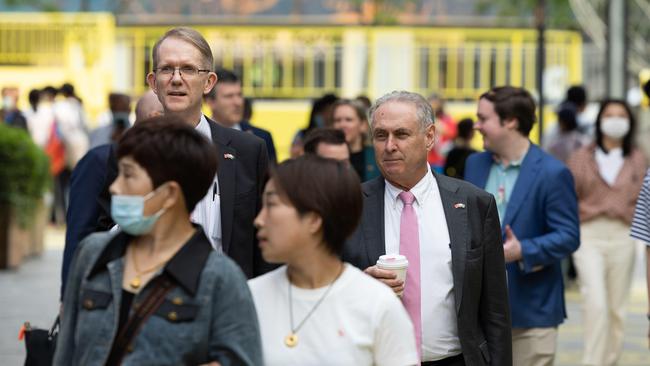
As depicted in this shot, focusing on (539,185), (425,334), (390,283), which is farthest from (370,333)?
(539,185)

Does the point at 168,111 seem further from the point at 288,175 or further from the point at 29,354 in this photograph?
the point at 288,175

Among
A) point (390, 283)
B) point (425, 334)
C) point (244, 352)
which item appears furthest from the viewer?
point (425, 334)

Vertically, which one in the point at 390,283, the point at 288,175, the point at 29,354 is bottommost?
the point at 29,354

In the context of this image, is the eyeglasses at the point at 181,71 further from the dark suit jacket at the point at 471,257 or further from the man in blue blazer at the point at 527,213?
the man in blue blazer at the point at 527,213

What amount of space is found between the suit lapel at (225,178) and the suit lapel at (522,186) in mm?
2401

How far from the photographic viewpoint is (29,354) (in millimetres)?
6004

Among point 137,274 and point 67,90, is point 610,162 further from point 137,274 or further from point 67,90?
point 67,90

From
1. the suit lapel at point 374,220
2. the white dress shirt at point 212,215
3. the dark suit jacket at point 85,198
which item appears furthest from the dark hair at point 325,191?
the dark suit jacket at point 85,198

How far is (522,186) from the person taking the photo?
816 centimetres

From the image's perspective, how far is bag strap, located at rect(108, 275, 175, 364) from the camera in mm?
4242

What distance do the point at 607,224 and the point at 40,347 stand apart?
236 inches

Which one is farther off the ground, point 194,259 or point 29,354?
point 194,259

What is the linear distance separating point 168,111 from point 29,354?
3.65 feet

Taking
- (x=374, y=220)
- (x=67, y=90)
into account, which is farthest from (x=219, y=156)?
(x=67, y=90)
